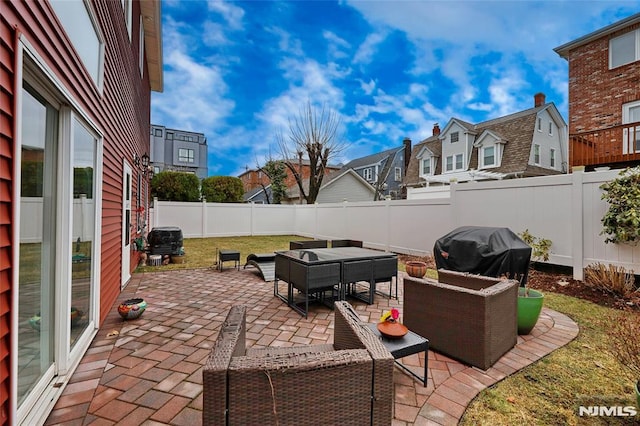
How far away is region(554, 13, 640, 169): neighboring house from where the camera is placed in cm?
884

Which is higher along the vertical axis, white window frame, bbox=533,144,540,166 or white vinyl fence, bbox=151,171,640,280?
white window frame, bbox=533,144,540,166

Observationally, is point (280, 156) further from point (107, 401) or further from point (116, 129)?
point (107, 401)

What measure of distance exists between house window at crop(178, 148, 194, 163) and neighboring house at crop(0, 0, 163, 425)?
31.3 meters

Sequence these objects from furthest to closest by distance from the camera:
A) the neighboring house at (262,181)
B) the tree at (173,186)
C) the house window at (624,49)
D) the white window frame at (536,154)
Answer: the neighboring house at (262,181) < the white window frame at (536,154) < the tree at (173,186) < the house window at (624,49)

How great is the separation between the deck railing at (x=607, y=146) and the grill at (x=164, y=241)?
12297mm

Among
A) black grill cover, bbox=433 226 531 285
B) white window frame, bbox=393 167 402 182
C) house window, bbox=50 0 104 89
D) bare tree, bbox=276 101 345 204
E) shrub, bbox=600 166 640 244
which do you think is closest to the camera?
house window, bbox=50 0 104 89

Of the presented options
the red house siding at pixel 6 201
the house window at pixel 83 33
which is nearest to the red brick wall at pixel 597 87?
the house window at pixel 83 33

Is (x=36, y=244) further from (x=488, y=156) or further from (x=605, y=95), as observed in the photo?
(x=488, y=156)

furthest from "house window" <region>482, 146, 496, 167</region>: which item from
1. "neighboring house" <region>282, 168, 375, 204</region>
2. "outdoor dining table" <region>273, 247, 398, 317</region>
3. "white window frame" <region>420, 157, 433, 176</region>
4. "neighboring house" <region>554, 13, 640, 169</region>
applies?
"outdoor dining table" <region>273, 247, 398, 317</region>

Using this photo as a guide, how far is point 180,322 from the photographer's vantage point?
3.76 metres

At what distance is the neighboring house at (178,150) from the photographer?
30.7 meters

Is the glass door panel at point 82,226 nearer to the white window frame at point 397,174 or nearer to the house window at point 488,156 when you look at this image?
the house window at point 488,156

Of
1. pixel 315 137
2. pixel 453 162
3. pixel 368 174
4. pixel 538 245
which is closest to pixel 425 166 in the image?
pixel 453 162
